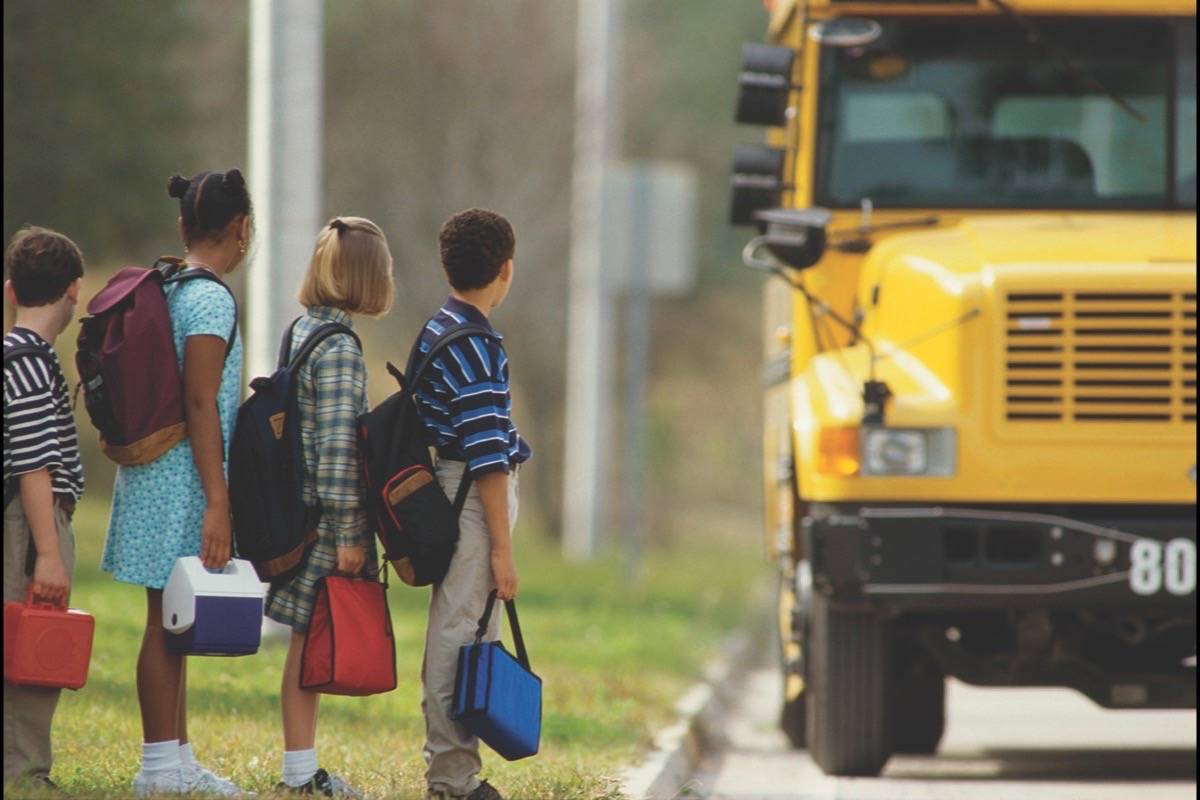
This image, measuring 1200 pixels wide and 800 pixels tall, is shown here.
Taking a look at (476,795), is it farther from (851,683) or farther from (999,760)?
(999,760)

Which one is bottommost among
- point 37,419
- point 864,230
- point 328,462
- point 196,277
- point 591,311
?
point 328,462

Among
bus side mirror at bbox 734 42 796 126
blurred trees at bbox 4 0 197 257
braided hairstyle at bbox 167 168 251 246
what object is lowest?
braided hairstyle at bbox 167 168 251 246

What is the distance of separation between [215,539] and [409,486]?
53cm

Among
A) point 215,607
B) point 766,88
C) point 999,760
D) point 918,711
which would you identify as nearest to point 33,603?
point 215,607

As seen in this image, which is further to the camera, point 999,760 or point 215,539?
point 999,760

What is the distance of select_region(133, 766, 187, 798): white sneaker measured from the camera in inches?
246

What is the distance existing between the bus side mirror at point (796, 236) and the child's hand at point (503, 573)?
242 centimetres

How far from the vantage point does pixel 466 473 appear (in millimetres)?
6297

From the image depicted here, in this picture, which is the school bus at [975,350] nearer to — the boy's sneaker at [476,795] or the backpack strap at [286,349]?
the boy's sneaker at [476,795]

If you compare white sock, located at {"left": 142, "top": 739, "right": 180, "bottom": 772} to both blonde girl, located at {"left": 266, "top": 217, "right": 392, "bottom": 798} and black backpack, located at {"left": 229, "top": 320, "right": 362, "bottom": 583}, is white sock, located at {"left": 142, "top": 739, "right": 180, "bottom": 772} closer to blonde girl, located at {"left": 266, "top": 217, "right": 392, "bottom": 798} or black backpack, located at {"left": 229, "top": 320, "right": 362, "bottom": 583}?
blonde girl, located at {"left": 266, "top": 217, "right": 392, "bottom": 798}

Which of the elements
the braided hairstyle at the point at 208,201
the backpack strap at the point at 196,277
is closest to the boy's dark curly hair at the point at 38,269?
the backpack strap at the point at 196,277

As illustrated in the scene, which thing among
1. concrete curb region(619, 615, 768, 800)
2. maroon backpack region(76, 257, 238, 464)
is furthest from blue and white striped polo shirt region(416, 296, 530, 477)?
concrete curb region(619, 615, 768, 800)

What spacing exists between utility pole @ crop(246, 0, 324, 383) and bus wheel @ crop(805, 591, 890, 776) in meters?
3.82

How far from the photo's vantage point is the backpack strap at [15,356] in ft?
20.0
